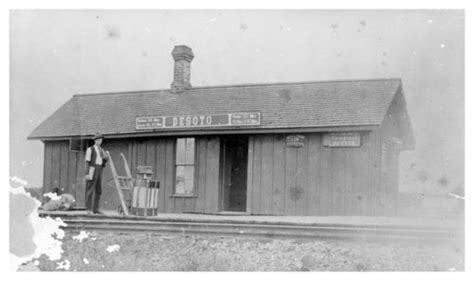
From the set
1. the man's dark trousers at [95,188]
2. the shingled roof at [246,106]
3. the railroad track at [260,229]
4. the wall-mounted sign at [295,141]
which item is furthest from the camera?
the wall-mounted sign at [295,141]

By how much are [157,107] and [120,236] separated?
631cm

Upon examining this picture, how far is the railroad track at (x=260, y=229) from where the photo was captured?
447 inches

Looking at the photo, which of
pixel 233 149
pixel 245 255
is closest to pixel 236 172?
pixel 233 149

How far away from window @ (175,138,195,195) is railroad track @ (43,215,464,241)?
13.1 ft

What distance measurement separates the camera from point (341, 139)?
1666 centimetres

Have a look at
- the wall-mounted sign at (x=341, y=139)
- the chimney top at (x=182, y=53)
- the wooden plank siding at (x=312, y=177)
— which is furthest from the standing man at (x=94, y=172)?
the wall-mounted sign at (x=341, y=139)

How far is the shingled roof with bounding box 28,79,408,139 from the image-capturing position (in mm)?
16672

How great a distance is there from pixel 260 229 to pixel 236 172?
6937 millimetres

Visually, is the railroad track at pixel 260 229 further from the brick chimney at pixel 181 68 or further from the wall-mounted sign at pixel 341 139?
the brick chimney at pixel 181 68

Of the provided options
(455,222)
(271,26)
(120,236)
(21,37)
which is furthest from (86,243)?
(455,222)

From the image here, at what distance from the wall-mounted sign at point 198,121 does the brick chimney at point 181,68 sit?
4.06ft

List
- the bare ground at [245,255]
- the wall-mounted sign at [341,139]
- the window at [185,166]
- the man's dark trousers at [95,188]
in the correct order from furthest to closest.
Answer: the window at [185,166] < the wall-mounted sign at [341,139] < the man's dark trousers at [95,188] < the bare ground at [245,255]

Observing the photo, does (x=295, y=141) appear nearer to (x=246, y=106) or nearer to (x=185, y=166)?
(x=246, y=106)

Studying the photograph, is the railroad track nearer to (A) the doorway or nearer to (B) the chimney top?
(A) the doorway
